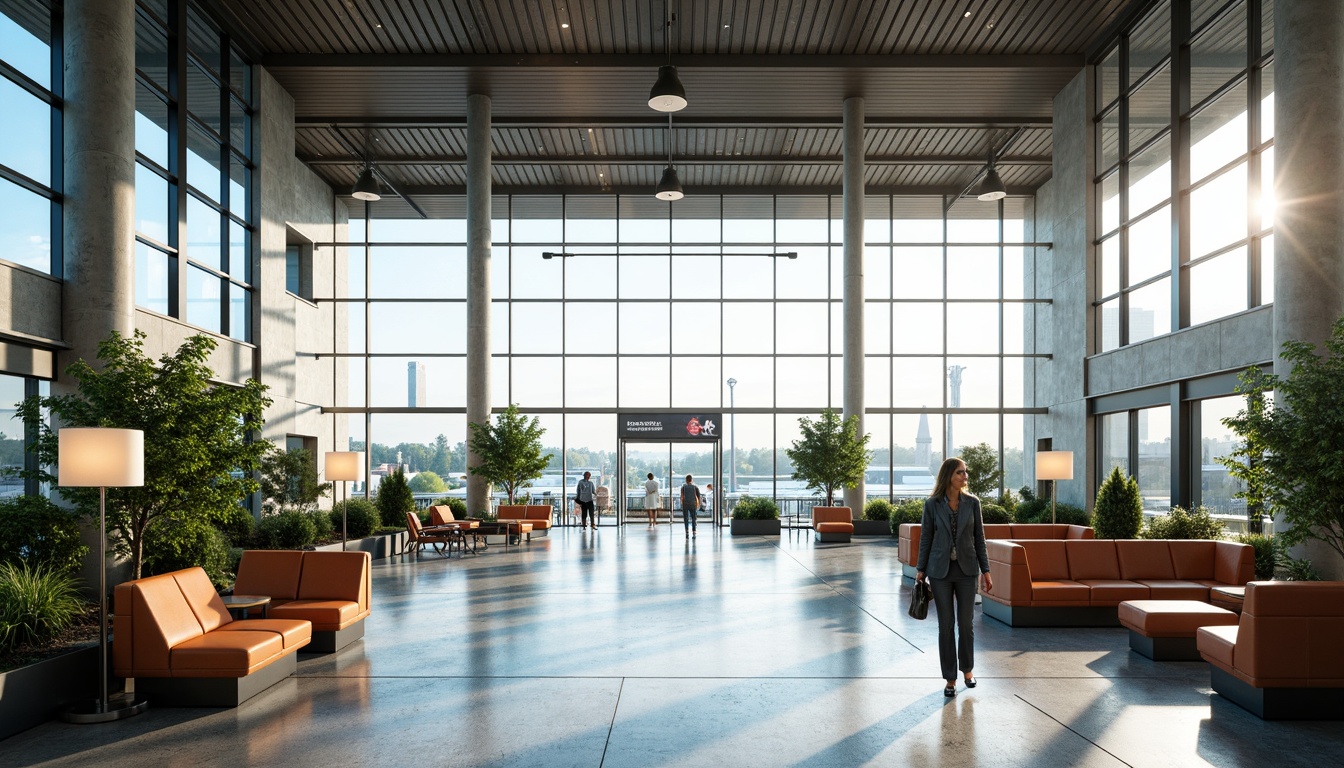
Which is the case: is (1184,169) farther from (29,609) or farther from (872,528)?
(29,609)

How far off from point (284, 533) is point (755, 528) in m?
11.2

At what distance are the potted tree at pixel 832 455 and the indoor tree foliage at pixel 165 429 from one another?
47.5 feet

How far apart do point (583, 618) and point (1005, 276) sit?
781 inches

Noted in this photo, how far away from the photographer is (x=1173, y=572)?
9664 mm

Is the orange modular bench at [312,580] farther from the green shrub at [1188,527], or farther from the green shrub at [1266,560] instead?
the green shrub at [1188,527]


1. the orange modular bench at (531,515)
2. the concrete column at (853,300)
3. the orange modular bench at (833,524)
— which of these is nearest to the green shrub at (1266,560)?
the orange modular bench at (833,524)

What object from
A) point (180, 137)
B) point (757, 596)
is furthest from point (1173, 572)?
point (180, 137)

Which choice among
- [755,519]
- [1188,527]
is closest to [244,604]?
[1188,527]

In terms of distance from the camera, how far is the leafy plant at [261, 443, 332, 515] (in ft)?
53.2

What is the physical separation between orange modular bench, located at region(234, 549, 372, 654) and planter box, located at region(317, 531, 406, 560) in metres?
6.82

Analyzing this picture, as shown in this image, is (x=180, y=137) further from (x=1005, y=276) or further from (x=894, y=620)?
(x=1005, y=276)

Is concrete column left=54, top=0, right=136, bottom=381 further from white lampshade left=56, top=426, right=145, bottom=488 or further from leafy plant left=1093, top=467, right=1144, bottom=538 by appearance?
leafy plant left=1093, top=467, right=1144, bottom=538

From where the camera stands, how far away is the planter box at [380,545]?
1534 centimetres

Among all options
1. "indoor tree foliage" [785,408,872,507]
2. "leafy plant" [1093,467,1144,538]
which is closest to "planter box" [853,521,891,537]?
"indoor tree foliage" [785,408,872,507]
